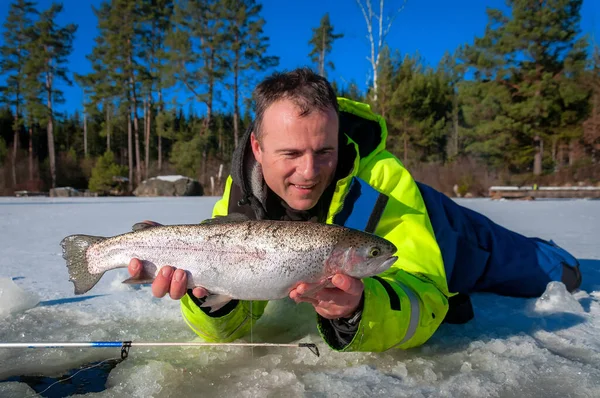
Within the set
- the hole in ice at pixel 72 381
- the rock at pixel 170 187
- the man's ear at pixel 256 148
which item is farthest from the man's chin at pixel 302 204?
the rock at pixel 170 187

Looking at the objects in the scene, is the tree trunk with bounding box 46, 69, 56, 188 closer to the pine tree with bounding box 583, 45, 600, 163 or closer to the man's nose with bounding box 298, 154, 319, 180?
the man's nose with bounding box 298, 154, 319, 180

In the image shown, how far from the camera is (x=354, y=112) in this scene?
3.36 metres

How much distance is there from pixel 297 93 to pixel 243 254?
1.04 m

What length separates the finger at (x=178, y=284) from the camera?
7.77ft

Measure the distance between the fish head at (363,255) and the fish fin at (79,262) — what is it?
4.78 feet

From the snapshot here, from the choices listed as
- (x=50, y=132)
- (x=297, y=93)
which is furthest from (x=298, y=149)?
(x=50, y=132)

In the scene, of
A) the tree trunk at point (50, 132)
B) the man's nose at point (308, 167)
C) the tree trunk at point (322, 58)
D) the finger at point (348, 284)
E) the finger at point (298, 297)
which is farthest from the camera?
the tree trunk at point (322, 58)

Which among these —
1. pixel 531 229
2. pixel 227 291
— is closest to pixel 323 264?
pixel 227 291

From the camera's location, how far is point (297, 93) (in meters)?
2.67

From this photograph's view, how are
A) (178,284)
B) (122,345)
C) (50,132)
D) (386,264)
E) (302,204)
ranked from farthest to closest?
(50,132) < (302,204) < (122,345) < (178,284) < (386,264)

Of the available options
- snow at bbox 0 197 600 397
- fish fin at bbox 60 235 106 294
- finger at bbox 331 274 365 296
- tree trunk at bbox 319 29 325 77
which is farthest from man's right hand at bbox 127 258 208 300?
tree trunk at bbox 319 29 325 77

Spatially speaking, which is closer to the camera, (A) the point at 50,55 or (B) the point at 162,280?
(B) the point at 162,280

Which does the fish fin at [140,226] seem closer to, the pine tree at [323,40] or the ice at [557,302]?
the ice at [557,302]

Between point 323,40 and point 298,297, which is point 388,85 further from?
point 298,297
